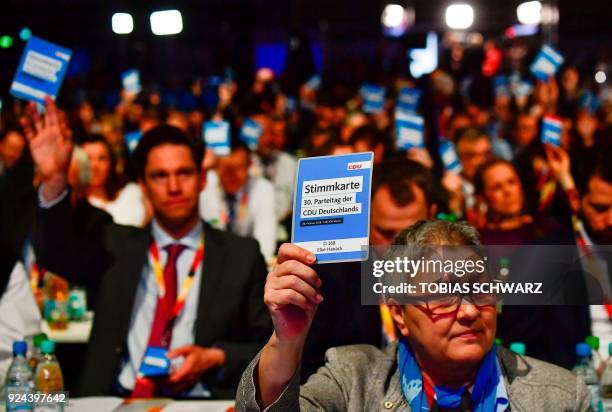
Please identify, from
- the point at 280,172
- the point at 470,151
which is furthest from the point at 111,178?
the point at 470,151

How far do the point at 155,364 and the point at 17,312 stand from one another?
70cm

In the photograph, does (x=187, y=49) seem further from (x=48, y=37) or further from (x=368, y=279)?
(x=368, y=279)

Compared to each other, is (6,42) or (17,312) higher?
(6,42)

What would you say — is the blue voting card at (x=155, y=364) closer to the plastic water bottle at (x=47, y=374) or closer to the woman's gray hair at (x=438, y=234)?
the plastic water bottle at (x=47, y=374)

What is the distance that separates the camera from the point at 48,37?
999 centimetres

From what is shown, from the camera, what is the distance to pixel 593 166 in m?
4.00

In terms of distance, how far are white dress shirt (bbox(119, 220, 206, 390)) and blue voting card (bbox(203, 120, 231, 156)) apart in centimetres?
304

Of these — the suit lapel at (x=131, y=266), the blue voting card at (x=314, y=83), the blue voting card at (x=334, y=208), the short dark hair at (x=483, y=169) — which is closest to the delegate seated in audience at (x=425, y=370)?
the blue voting card at (x=334, y=208)

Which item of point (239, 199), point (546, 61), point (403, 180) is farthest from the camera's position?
point (546, 61)

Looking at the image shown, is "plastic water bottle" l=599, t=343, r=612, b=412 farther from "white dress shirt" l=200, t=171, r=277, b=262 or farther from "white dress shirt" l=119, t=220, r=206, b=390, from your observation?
"white dress shirt" l=200, t=171, r=277, b=262

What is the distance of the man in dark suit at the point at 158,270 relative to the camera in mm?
3646

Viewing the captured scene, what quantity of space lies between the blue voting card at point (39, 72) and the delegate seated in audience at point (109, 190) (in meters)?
2.50

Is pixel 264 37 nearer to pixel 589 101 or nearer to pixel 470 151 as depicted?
pixel 589 101

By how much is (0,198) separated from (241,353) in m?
1.37
